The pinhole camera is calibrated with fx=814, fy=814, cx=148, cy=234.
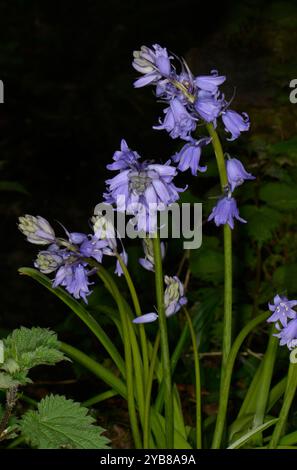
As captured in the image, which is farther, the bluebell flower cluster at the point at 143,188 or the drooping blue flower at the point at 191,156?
the drooping blue flower at the point at 191,156

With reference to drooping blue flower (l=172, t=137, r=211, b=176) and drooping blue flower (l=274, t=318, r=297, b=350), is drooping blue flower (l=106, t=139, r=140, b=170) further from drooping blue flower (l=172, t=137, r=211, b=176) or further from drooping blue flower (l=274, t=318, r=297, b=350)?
drooping blue flower (l=274, t=318, r=297, b=350)

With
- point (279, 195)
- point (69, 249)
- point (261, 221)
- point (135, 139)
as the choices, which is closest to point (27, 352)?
point (69, 249)

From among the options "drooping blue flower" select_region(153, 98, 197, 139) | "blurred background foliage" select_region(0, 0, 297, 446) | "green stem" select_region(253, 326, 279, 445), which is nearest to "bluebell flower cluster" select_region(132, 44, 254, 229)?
"drooping blue flower" select_region(153, 98, 197, 139)

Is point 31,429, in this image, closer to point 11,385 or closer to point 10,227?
point 11,385

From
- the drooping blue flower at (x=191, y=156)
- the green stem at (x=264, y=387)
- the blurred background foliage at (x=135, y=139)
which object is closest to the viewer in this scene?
the drooping blue flower at (x=191, y=156)

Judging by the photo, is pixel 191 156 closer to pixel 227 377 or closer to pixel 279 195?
pixel 227 377

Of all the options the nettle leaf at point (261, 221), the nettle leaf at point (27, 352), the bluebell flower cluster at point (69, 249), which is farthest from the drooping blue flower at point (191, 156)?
the nettle leaf at point (261, 221)

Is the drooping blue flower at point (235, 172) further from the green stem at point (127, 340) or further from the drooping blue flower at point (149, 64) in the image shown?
the green stem at point (127, 340)

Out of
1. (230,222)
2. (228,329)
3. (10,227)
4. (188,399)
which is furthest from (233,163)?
(10,227)
